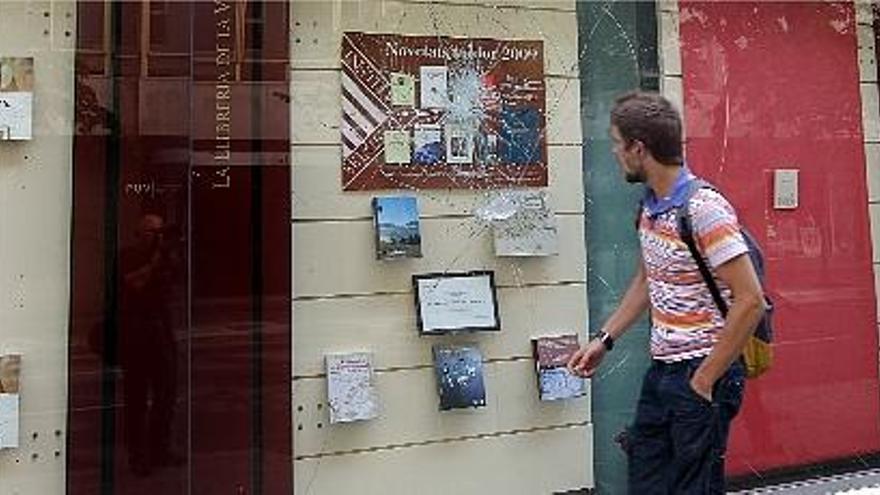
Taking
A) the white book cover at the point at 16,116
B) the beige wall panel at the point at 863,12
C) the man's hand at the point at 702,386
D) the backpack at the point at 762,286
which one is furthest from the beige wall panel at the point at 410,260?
the beige wall panel at the point at 863,12

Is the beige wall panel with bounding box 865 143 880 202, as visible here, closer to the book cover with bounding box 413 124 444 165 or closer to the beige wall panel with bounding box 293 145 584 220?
the beige wall panel with bounding box 293 145 584 220

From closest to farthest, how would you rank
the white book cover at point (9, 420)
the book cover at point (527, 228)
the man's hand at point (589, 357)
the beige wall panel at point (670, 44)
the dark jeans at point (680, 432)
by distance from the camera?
1. the dark jeans at point (680, 432)
2. the man's hand at point (589, 357)
3. the white book cover at point (9, 420)
4. the book cover at point (527, 228)
5. the beige wall panel at point (670, 44)

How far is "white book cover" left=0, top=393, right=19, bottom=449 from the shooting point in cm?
309

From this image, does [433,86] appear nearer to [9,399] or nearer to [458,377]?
[458,377]

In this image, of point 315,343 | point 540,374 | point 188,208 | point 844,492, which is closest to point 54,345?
point 188,208

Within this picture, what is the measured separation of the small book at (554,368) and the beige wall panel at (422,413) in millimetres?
34

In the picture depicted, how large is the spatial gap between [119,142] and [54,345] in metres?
0.72

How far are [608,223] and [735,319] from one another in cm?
169

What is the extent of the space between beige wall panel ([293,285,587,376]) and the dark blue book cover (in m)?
0.53

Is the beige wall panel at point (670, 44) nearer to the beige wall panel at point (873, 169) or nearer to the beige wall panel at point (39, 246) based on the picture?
the beige wall panel at point (873, 169)

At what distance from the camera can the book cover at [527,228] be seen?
3.72 meters

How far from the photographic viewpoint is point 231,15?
11.1 ft

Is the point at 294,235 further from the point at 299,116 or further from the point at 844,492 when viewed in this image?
the point at 844,492

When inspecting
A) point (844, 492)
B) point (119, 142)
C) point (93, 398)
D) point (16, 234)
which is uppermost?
point (119, 142)
